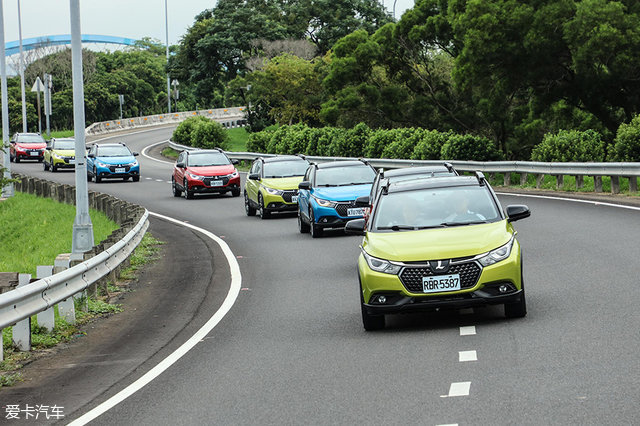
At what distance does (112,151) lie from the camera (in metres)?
46.8

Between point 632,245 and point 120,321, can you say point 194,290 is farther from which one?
point 632,245

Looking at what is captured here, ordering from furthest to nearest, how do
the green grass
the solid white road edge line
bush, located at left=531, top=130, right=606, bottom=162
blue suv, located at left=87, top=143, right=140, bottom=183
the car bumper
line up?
blue suv, located at left=87, top=143, right=140, bottom=183 < bush, located at left=531, top=130, right=606, bottom=162 < the green grass < the car bumper < the solid white road edge line

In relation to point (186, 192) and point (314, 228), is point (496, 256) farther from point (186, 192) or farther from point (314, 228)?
point (186, 192)

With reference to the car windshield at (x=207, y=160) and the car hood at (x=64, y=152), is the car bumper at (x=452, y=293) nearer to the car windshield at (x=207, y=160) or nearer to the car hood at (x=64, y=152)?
the car windshield at (x=207, y=160)

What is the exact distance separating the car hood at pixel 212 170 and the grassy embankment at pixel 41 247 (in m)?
4.14

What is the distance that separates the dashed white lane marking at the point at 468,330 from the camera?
10515 mm

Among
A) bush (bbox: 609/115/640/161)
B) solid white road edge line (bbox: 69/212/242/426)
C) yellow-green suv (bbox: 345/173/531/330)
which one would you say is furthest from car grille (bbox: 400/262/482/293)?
bush (bbox: 609/115/640/161)

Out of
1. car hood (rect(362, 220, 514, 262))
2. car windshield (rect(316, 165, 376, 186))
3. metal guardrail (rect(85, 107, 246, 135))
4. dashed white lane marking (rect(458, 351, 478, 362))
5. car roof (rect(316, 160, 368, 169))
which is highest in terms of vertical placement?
metal guardrail (rect(85, 107, 246, 135))

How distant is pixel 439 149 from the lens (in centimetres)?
3988

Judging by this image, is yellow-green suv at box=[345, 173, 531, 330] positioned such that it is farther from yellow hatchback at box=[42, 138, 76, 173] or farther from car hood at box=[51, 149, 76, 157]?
yellow hatchback at box=[42, 138, 76, 173]

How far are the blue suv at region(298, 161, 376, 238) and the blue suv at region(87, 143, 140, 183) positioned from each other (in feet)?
73.8

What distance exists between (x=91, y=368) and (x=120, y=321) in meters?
2.98

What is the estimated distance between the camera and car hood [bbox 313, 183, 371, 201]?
21.7 meters

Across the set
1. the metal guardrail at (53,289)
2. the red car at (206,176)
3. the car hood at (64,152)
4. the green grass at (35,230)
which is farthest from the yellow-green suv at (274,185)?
the car hood at (64,152)
